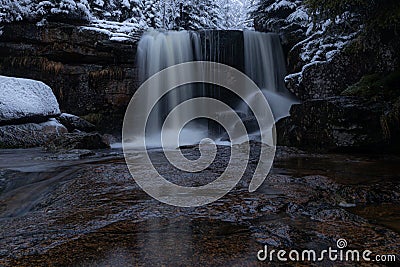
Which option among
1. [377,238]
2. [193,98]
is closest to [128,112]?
[193,98]

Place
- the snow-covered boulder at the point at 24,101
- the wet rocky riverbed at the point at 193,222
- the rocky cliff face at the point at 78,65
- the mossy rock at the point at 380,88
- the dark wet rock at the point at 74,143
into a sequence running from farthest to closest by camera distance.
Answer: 1. the rocky cliff face at the point at 78,65
2. the snow-covered boulder at the point at 24,101
3. the dark wet rock at the point at 74,143
4. the mossy rock at the point at 380,88
5. the wet rocky riverbed at the point at 193,222

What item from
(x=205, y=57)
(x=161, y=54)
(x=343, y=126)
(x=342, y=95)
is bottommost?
(x=343, y=126)

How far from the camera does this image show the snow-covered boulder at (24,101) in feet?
29.1

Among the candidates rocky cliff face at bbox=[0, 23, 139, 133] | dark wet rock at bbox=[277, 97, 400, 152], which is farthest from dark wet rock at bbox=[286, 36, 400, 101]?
rocky cliff face at bbox=[0, 23, 139, 133]

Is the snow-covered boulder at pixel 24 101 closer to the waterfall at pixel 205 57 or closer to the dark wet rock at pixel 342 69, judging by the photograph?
the waterfall at pixel 205 57

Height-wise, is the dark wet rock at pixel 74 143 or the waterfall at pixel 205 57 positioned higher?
the waterfall at pixel 205 57

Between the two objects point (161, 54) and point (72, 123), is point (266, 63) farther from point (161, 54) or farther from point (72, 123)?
point (72, 123)

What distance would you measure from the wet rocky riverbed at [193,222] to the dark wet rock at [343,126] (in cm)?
268

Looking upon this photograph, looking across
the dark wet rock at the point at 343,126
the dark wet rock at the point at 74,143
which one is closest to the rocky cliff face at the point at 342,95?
the dark wet rock at the point at 343,126

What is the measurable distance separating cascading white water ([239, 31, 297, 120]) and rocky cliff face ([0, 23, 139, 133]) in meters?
5.09

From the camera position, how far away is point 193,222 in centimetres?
201

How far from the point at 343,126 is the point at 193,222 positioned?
17.2 feet

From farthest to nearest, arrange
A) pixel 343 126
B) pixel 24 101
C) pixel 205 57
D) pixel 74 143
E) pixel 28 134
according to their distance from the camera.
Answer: pixel 205 57
pixel 24 101
pixel 28 134
pixel 74 143
pixel 343 126

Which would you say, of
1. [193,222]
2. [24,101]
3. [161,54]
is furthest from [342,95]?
[24,101]
